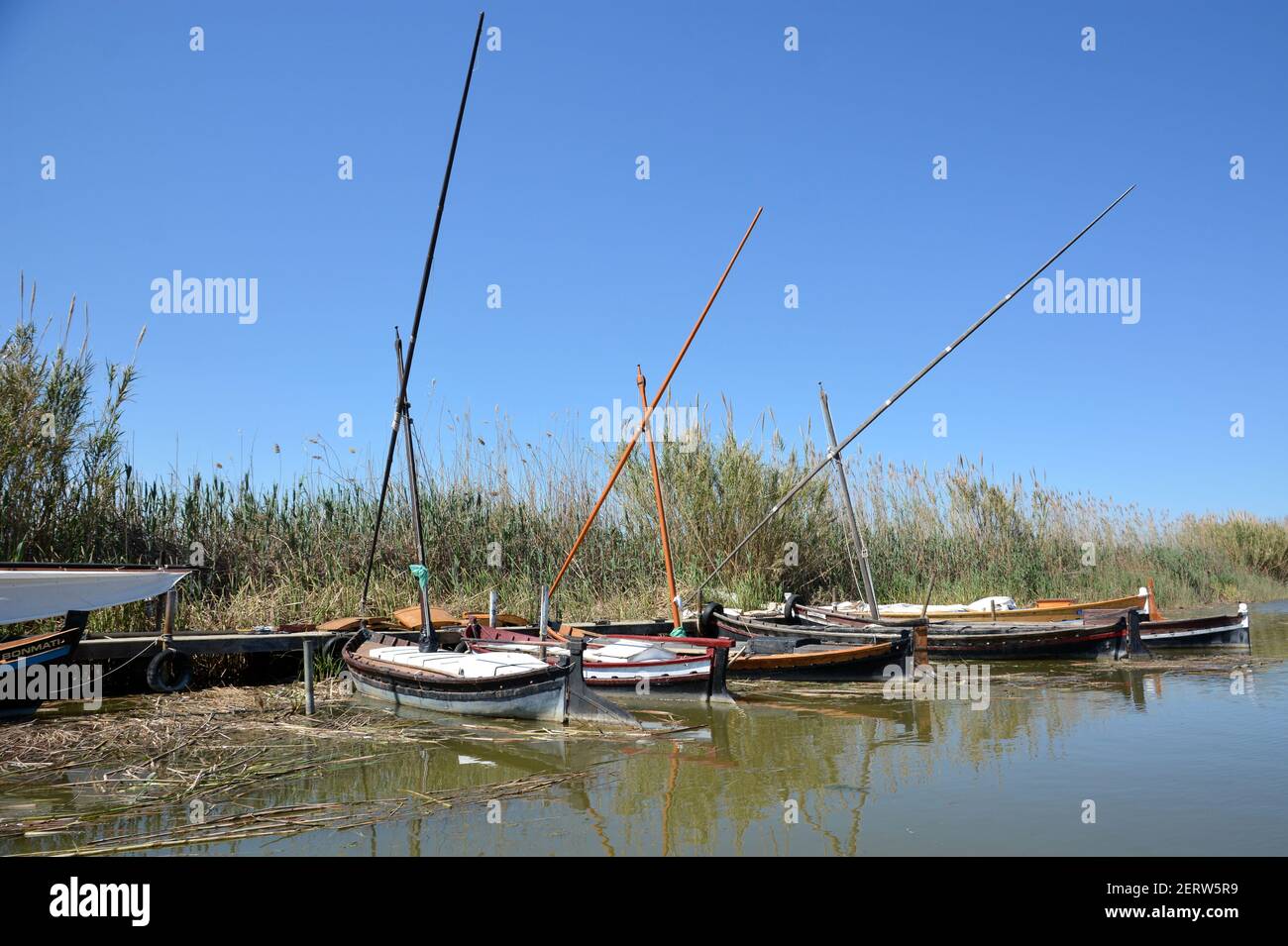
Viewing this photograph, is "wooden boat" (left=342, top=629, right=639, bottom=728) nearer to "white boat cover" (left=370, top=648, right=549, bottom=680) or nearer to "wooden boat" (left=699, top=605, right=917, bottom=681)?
"white boat cover" (left=370, top=648, right=549, bottom=680)

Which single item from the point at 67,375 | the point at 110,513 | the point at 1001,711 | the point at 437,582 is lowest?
the point at 1001,711

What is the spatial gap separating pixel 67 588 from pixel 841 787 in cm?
691

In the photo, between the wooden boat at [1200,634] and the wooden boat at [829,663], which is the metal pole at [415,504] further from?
the wooden boat at [1200,634]

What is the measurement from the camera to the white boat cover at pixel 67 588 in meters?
7.95

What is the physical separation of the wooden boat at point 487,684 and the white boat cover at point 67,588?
2316 millimetres

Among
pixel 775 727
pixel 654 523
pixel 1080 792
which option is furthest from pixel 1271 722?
pixel 654 523

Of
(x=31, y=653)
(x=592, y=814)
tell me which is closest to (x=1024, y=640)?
(x=592, y=814)

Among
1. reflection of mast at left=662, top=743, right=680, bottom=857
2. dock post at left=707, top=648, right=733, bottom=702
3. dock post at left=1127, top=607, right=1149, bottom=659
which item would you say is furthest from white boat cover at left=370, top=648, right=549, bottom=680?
dock post at left=1127, top=607, right=1149, bottom=659

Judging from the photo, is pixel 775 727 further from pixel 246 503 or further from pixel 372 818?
pixel 246 503

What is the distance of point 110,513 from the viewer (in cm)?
1244

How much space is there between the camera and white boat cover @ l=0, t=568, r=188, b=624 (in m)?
7.95

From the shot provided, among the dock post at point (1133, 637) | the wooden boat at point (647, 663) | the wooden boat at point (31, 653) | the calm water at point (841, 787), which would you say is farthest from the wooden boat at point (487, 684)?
the dock post at point (1133, 637)

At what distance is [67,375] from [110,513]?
190 cm
